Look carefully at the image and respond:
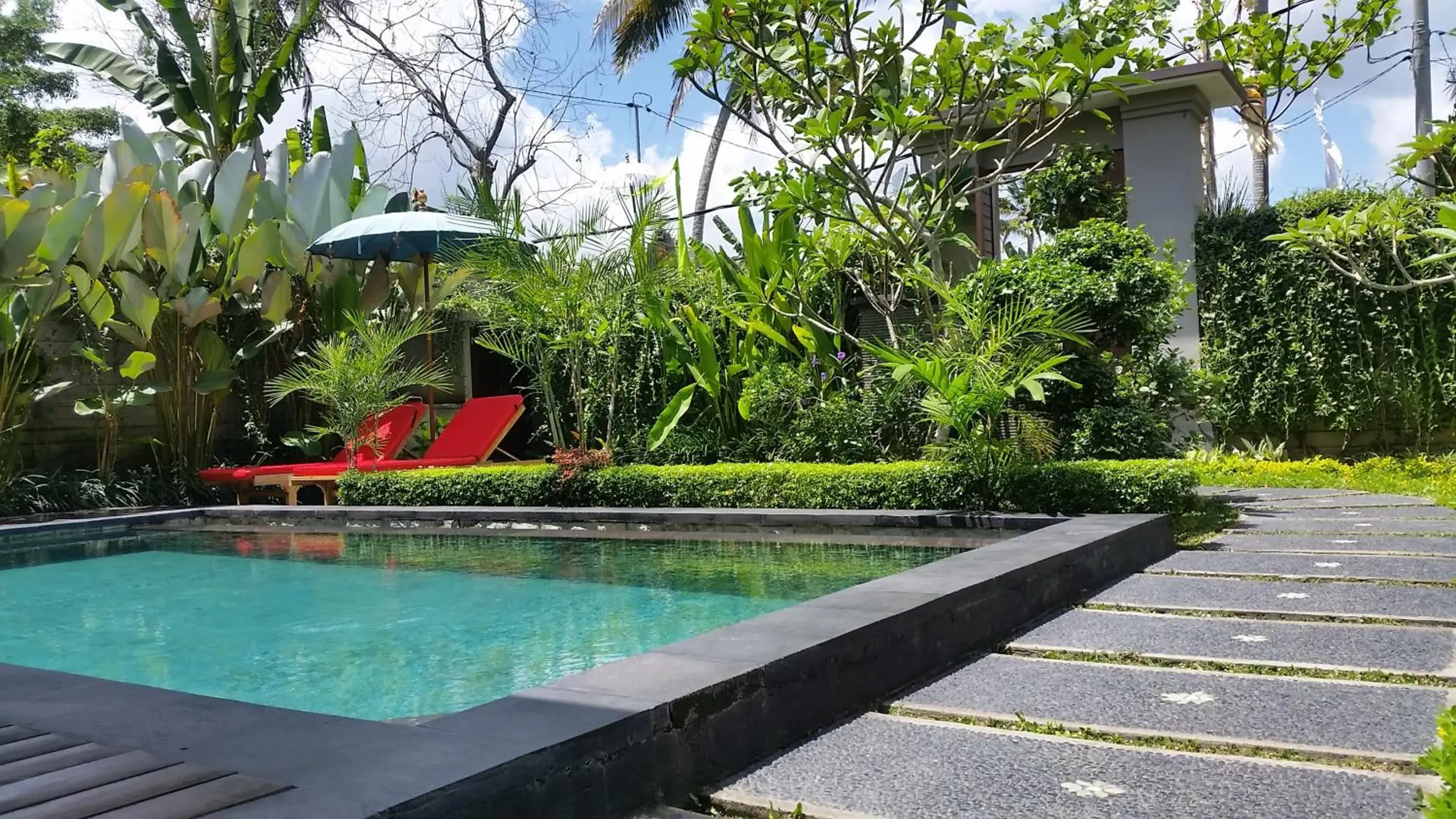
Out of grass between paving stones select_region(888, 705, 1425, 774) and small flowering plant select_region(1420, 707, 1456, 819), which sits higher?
small flowering plant select_region(1420, 707, 1456, 819)

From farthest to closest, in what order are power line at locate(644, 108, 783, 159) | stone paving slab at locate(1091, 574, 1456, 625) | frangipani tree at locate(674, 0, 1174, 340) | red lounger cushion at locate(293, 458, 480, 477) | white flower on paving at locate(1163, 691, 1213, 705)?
power line at locate(644, 108, 783, 159) → red lounger cushion at locate(293, 458, 480, 477) → frangipani tree at locate(674, 0, 1174, 340) → stone paving slab at locate(1091, 574, 1456, 625) → white flower on paving at locate(1163, 691, 1213, 705)

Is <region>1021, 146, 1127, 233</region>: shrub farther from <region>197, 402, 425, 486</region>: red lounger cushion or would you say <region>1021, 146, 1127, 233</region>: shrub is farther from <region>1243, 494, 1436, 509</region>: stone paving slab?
<region>197, 402, 425, 486</region>: red lounger cushion

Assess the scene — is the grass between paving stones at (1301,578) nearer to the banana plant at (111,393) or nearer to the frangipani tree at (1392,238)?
the frangipani tree at (1392,238)

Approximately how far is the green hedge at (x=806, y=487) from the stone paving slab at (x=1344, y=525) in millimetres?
567

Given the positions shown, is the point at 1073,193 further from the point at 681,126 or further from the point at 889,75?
the point at 681,126

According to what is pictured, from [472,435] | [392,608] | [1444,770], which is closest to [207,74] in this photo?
[472,435]

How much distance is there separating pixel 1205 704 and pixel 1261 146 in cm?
1746

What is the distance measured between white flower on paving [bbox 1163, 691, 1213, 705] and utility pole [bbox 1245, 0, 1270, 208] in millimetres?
13824

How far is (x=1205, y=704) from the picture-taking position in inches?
121

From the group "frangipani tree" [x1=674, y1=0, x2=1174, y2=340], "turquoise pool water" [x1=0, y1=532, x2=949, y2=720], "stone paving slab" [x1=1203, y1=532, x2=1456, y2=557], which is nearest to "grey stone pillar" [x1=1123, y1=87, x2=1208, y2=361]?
"frangipani tree" [x1=674, y1=0, x2=1174, y2=340]

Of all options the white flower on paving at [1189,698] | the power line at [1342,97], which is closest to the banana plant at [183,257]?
the white flower on paving at [1189,698]

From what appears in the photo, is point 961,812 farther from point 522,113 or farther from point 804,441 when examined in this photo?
point 522,113

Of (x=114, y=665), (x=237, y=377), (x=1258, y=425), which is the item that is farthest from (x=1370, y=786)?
(x=237, y=377)

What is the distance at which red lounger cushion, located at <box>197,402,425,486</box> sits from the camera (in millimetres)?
11266
